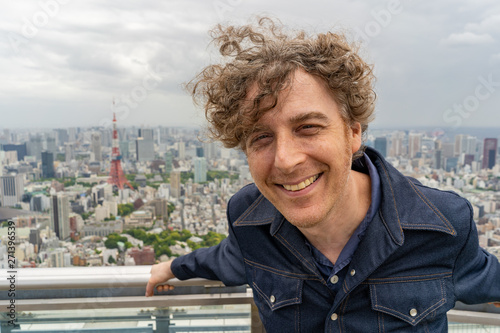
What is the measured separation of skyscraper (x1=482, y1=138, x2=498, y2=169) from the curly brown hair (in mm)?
7722

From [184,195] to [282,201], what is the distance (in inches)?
402

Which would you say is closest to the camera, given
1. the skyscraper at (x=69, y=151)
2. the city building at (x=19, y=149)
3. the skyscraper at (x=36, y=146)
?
the city building at (x=19, y=149)

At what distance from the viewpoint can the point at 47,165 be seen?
8.79 meters

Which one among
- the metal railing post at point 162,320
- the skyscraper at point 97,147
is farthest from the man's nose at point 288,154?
the skyscraper at point 97,147

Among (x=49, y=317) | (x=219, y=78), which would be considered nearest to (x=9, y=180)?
(x=49, y=317)

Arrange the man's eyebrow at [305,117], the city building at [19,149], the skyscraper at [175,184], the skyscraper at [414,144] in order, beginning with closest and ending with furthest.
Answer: the man's eyebrow at [305,117]
the city building at [19,149]
the skyscraper at [414,144]
the skyscraper at [175,184]

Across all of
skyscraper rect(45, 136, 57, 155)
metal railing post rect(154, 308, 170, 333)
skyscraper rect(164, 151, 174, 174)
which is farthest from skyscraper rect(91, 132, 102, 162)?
metal railing post rect(154, 308, 170, 333)

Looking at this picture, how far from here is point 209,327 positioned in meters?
1.65

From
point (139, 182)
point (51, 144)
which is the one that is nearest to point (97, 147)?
point (139, 182)

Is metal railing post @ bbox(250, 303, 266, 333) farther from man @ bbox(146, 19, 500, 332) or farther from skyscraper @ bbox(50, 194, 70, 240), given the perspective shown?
skyscraper @ bbox(50, 194, 70, 240)

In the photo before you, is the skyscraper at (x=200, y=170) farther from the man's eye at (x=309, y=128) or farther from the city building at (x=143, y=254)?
the man's eye at (x=309, y=128)

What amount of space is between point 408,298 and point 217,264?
2.39 feet

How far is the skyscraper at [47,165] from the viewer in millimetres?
8628

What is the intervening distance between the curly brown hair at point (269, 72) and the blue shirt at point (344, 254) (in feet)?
0.87
